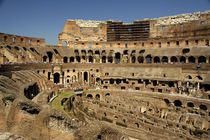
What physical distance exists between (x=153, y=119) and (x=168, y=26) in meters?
37.3

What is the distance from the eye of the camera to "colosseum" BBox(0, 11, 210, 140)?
810cm

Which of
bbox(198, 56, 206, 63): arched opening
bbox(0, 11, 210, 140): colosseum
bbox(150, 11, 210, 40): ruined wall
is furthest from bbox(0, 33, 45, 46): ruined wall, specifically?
bbox(198, 56, 206, 63): arched opening

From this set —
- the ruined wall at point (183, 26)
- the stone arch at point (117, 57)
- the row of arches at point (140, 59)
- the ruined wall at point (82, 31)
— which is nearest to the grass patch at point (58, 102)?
the row of arches at point (140, 59)

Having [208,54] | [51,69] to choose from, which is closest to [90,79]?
[51,69]

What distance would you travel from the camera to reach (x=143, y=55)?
44.5 metres

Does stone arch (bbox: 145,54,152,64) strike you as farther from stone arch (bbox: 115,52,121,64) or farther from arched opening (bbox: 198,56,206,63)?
arched opening (bbox: 198,56,206,63)

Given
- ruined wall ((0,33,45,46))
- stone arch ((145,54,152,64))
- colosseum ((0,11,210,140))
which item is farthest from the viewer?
stone arch ((145,54,152,64))

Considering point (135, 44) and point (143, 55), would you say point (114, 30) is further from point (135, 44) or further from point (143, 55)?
point (143, 55)

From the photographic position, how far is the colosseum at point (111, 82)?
319 inches

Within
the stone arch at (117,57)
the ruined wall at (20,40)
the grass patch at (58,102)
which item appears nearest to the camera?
the grass patch at (58,102)

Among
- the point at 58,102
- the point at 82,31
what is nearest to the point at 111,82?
the point at 58,102

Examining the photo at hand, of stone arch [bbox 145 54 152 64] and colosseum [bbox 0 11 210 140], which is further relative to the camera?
stone arch [bbox 145 54 152 64]

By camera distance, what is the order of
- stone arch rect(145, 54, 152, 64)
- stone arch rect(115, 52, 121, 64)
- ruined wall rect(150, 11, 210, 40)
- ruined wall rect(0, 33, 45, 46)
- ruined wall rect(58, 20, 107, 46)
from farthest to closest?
ruined wall rect(58, 20, 107, 46) < stone arch rect(115, 52, 121, 64) < stone arch rect(145, 54, 152, 64) < ruined wall rect(150, 11, 210, 40) < ruined wall rect(0, 33, 45, 46)

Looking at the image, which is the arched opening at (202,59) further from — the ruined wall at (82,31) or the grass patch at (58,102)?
the grass patch at (58,102)
